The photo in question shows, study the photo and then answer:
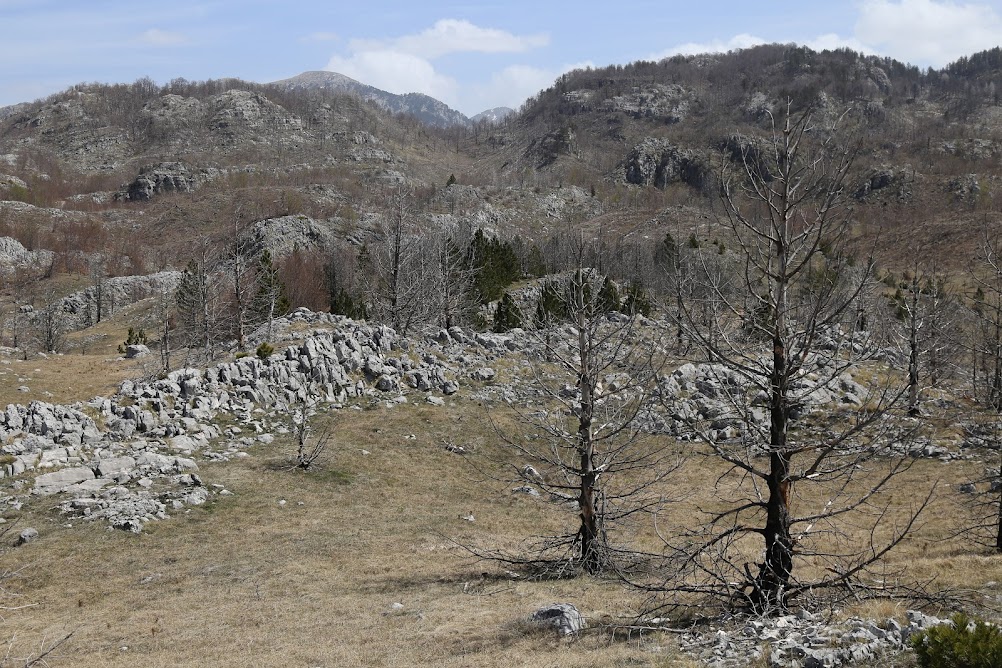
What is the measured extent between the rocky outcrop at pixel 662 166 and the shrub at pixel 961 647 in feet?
505

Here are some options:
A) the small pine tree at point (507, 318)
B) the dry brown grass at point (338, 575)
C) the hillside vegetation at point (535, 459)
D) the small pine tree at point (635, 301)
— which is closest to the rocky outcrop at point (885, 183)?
the hillside vegetation at point (535, 459)

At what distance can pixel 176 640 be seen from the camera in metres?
11.6

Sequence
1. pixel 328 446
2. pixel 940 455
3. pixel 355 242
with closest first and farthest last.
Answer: pixel 328 446 < pixel 940 455 < pixel 355 242

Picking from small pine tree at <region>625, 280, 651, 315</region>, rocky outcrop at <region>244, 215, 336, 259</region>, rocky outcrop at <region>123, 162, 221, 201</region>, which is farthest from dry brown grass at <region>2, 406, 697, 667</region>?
rocky outcrop at <region>123, 162, 221, 201</region>

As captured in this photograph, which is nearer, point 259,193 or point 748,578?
point 748,578

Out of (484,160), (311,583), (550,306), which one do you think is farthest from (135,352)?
(484,160)

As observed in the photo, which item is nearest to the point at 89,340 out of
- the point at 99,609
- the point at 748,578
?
the point at 99,609

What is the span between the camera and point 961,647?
559cm

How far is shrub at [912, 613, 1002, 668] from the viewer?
17.8 ft

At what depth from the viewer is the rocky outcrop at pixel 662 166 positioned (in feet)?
502

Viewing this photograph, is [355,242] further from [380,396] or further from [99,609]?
[99,609]

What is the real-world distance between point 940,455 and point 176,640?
30.8m

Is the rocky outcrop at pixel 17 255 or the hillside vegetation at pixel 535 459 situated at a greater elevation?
the rocky outcrop at pixel 17 255

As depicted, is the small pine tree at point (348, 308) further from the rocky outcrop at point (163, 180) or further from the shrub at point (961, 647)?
the rocky outcrop at point (163, 180)
